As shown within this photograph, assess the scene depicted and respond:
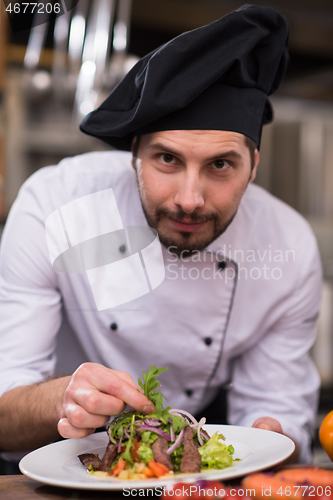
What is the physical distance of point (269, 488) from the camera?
0.65m

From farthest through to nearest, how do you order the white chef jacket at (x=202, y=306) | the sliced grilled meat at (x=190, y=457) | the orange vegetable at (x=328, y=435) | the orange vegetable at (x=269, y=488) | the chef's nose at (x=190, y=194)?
the white chef jacket at (x=202, y=306)
the chef's nose at (x=190, y=194)
the orange vegetable at (x=328, y=435)
the sliced grilled meat at (x=190, y=457)
the orange vegetable at (x=269, y=488)

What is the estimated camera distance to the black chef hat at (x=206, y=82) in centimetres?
105

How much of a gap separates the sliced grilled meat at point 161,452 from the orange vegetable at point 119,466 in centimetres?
5

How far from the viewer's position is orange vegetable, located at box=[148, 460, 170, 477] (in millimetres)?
732

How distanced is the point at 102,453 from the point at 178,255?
54 centimetres

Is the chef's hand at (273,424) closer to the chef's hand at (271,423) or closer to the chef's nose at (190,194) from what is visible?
the chef's hand at (271,423)

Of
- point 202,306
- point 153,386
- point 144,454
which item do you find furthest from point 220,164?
point 144,454

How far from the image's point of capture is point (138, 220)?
133 centimetres

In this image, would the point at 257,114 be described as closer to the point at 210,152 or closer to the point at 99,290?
the point at 210,152

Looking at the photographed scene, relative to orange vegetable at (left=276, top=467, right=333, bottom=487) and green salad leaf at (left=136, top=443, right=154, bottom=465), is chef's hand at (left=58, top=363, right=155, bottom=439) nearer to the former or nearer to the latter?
green salad leaf at (left=136, top=443, right=154, bottom=465)

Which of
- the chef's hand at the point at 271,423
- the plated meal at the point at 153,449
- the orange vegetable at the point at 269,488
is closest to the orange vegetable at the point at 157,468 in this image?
the plated meal at the point at 153,449

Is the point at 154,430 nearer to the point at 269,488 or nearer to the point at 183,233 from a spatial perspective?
the point at 269,488

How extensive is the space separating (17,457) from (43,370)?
21 centimetres

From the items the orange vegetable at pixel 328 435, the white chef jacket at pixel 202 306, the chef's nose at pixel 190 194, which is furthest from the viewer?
the white chef jacket at pixel 202 306
